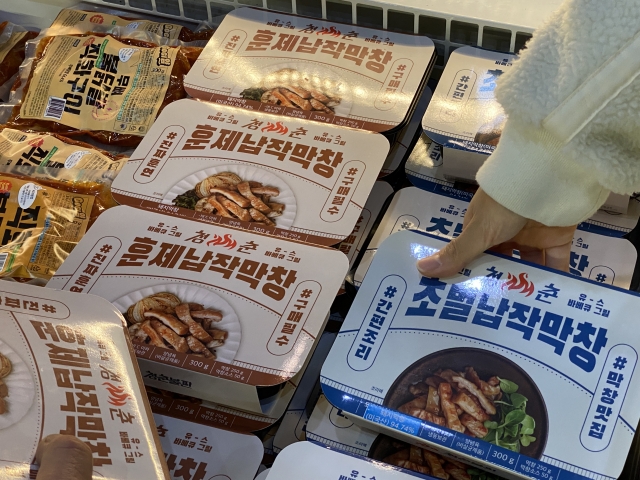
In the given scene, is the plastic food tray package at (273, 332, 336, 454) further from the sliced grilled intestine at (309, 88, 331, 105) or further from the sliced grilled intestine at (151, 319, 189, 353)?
the sliced grilled intestine at (309, 88, 331, 105)

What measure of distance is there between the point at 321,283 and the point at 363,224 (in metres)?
0.26

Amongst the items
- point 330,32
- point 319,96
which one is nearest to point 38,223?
point 319,96

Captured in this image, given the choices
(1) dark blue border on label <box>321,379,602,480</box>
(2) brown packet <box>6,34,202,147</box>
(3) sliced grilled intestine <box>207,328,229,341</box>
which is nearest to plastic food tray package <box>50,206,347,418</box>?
(3) sliced grilled intestine <box>207,328,229,341</box>

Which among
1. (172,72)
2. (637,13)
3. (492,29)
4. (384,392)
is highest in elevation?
(637,13)

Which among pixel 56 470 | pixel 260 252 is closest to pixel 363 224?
pixel 260 252

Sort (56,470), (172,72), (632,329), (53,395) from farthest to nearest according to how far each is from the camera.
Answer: (172,72) < (632,329) < (53,395) < (56,470)

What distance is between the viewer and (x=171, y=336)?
124cm

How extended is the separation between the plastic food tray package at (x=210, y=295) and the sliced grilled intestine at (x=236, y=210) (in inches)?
1.9

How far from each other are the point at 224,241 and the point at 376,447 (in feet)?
1.53

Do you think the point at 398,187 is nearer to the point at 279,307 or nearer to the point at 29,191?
the point at 279,307

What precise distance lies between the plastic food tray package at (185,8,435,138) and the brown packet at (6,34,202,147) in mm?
92

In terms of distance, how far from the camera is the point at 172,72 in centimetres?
172

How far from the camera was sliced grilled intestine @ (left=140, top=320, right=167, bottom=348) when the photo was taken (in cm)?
123

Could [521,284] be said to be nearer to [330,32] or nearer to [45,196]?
[330,32]
